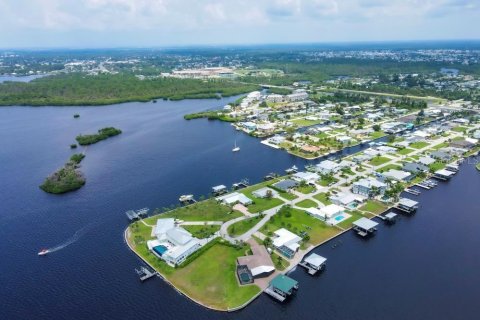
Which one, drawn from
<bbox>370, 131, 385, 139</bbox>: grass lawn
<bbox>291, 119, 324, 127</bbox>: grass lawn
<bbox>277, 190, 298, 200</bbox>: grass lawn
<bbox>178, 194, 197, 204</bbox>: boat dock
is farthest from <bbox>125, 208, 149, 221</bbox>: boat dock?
<bbox>370, 131, 385, 139</bbox>: grass lawn

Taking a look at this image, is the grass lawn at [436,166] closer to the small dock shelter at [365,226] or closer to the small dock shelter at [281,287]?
the small dock shelter at [365,226]

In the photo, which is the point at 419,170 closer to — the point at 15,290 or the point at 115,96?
the point at 15,290

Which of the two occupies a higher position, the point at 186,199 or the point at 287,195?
the point at 287,195

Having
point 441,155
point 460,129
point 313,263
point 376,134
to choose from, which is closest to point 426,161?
point 441,155

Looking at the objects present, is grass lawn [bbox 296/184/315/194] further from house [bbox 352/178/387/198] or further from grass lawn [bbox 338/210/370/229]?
grass lawn [bbox 338/210/370/229]

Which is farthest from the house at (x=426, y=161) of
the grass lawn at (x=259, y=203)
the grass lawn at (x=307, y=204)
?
the grass lawn at (x=259, y=203)

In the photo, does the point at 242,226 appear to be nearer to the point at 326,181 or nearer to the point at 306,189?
the point at 306,189
